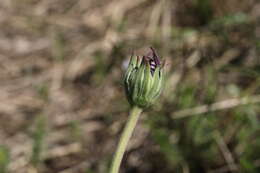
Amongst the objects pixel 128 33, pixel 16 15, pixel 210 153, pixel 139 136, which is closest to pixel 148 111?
pixel 139 136

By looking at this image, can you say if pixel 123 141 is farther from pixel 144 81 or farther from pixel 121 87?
pixel 121 87

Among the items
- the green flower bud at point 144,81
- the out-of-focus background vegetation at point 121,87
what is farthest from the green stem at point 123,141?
the out-of-focus background vegetation at point 121,87

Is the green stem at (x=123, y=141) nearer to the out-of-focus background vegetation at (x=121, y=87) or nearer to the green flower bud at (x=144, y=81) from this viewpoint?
the green flower bud at (x=144, y=81)

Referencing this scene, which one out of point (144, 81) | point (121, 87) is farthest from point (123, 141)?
point (121, 87)

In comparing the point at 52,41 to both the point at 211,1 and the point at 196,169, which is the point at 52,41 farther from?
the point at 196,169

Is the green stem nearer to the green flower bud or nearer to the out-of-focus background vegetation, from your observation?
the green flower bud

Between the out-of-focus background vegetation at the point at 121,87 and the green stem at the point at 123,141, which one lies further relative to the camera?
the out-of-focus background vegetation at the point at 121,87

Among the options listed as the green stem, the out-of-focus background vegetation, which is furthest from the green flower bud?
the out-of-focus background vegetation
